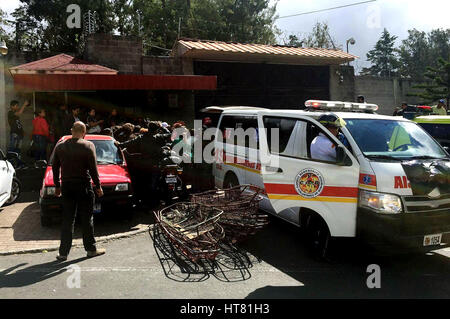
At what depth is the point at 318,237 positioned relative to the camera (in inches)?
207

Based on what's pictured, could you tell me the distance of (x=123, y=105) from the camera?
14.0m

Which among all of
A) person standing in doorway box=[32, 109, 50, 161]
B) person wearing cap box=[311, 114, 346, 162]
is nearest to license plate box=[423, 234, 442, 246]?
person wearing cap box=[311, 114, 346, 162]

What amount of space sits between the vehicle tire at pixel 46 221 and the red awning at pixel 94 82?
5569 millimetres

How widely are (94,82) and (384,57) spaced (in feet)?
242

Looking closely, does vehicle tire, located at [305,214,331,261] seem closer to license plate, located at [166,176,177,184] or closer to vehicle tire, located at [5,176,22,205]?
license plate, located at [166,176,177,184]

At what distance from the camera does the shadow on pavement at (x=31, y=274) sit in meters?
4.48

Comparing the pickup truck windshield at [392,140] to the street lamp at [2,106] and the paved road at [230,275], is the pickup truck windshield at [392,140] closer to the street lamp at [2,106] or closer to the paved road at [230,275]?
Answer: the paved road at [230,275]

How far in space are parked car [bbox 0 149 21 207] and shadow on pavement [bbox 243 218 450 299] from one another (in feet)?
16.9

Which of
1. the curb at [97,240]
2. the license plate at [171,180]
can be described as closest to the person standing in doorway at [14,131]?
the license plate at [171,180]

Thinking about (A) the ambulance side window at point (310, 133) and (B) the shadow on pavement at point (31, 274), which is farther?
(A) the ambulance side window at point (310, 133)

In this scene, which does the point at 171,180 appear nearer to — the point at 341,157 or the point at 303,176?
the point at 303,176

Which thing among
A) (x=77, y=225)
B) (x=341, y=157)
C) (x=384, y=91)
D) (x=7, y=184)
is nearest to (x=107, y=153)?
(x=77, y=225)

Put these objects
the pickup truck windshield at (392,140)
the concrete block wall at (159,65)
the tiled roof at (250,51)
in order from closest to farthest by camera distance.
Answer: the pickup truck windshield at (392,140), the tiled roof at (250,51), the concrete block wall at (159,65)
